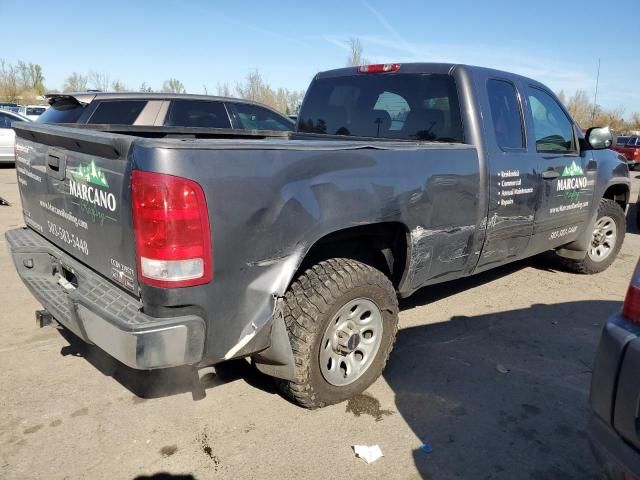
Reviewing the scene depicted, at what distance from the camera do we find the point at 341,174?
2641mm

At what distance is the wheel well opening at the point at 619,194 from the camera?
5486 mm

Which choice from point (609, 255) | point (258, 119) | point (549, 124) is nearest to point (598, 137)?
Answer: point (549, 124)

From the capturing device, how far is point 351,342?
2949 millimetres

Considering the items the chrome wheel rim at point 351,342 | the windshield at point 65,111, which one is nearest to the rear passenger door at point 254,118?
the windshield at point 65,111

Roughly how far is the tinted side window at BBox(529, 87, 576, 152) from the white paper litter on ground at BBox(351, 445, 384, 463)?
2.80 metres

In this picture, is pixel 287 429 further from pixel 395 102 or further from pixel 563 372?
pixel 395 102

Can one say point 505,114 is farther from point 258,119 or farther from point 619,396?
point 258,119

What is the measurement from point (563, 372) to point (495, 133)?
1755 mm

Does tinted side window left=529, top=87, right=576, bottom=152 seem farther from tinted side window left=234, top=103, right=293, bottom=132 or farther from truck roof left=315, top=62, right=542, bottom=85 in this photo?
tinted side window left=234, top=103, right=293, bottom=132

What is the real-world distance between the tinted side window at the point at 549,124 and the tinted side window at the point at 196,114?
480 centimetres

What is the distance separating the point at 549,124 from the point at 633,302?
291 cm

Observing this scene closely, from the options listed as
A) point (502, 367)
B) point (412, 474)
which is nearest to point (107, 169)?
point (412, 474)

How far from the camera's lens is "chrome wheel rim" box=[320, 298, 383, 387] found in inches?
113

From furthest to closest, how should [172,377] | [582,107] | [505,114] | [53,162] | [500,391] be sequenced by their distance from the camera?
[582,107]
[505,114]
[172,377]
[500,391]
[53,162]
